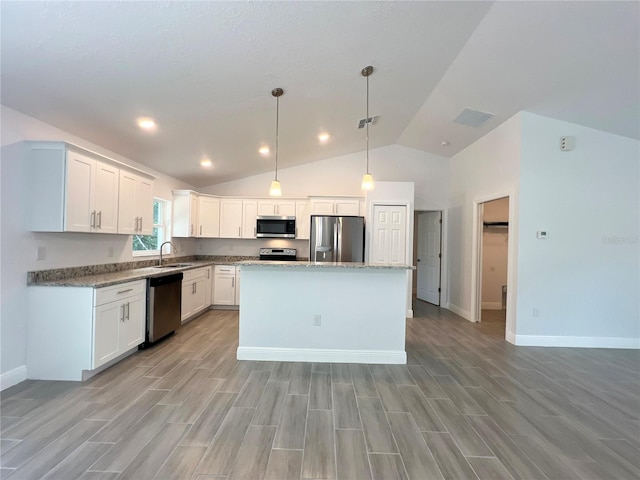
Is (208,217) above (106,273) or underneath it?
above

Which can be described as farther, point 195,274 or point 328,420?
point 195,274

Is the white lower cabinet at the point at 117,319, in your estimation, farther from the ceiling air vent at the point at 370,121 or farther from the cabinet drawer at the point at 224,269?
the ceiling air vent at the point at 370,121

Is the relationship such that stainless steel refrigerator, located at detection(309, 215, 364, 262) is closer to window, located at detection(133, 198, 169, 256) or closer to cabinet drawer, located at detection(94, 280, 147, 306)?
window, located at detection(133, 198, 169, 256)

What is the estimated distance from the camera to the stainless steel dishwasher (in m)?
3.61

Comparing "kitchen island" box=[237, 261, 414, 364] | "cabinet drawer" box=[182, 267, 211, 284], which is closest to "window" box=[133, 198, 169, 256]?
"cabinet drawer" box=[182, 267, 211, 284]

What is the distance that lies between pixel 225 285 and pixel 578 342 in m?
5.61

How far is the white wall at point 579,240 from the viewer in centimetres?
395

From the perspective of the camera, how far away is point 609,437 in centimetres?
207

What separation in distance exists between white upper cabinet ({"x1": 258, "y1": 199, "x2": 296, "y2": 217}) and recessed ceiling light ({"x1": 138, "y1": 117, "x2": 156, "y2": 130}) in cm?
270

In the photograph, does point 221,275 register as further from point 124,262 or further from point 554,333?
point 554,333

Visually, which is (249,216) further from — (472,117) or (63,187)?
(472,117)

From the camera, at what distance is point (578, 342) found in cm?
396

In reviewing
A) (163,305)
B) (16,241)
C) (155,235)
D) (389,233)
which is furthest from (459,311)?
(16,241)

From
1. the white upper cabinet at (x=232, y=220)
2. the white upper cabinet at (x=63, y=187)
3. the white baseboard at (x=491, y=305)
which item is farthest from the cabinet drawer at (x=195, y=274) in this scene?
the white baseboard at (x=491, y=305)
